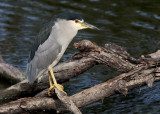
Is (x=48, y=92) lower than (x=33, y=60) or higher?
lower

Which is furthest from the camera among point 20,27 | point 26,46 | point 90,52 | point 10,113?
point 20,27

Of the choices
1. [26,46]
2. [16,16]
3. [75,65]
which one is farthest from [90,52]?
[16,16]

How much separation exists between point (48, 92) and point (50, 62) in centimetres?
57

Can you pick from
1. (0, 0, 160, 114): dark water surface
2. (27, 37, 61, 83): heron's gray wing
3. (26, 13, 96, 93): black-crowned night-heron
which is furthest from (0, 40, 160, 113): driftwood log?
(0, 0, 160, 114): dark water surface

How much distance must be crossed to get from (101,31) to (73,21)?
15.0 ft

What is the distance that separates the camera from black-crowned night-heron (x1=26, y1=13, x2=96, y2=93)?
5.64m

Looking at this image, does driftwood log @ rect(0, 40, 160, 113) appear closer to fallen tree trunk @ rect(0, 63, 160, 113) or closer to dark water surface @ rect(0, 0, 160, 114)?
fallen tree trunk @ rect(0, 63, 160, 113)

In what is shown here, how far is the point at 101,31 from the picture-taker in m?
10.1

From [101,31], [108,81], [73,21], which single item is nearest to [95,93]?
[108,81]

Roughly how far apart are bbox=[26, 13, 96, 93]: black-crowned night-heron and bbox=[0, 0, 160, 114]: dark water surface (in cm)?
113

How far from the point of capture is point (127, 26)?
10.6 meters

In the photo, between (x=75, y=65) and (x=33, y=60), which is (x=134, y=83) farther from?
(x=33, y=60)

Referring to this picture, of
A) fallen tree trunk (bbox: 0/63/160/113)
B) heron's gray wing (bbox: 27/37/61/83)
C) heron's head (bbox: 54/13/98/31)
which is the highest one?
heron's head (bbox: 54/13/98/31)

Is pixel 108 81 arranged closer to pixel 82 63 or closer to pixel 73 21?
pixel 82 63
